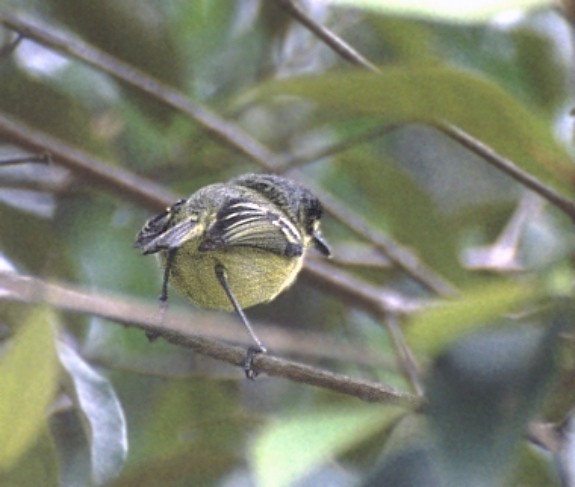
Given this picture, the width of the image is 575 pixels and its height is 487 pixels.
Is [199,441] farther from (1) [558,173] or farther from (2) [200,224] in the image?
(1) [558,173]

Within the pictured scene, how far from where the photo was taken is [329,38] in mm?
2051

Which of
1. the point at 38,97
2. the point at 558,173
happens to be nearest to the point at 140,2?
the point at 38,97

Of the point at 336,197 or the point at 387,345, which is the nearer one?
the point at 387,345

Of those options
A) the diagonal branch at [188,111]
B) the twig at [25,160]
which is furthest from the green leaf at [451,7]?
the diagonal branch at [188,111]

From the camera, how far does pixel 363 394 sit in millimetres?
1397

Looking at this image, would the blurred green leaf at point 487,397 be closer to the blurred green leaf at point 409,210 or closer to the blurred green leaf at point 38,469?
the blurred green leaf at point 38,469

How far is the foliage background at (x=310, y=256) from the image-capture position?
3.65ft

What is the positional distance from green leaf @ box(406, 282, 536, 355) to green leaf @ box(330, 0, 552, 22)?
345 millimetres

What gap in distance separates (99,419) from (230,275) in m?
0.56

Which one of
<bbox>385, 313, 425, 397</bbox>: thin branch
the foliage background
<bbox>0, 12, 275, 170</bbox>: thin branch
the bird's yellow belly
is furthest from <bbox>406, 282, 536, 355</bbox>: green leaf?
<bbox>0, 12, 275, 170</bbox>: thin branch

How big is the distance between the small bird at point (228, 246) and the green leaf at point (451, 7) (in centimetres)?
74

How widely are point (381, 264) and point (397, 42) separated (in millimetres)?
660

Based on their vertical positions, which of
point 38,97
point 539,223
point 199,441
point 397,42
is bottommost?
point 199,441

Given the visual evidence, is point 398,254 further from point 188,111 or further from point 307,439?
point 307,439
